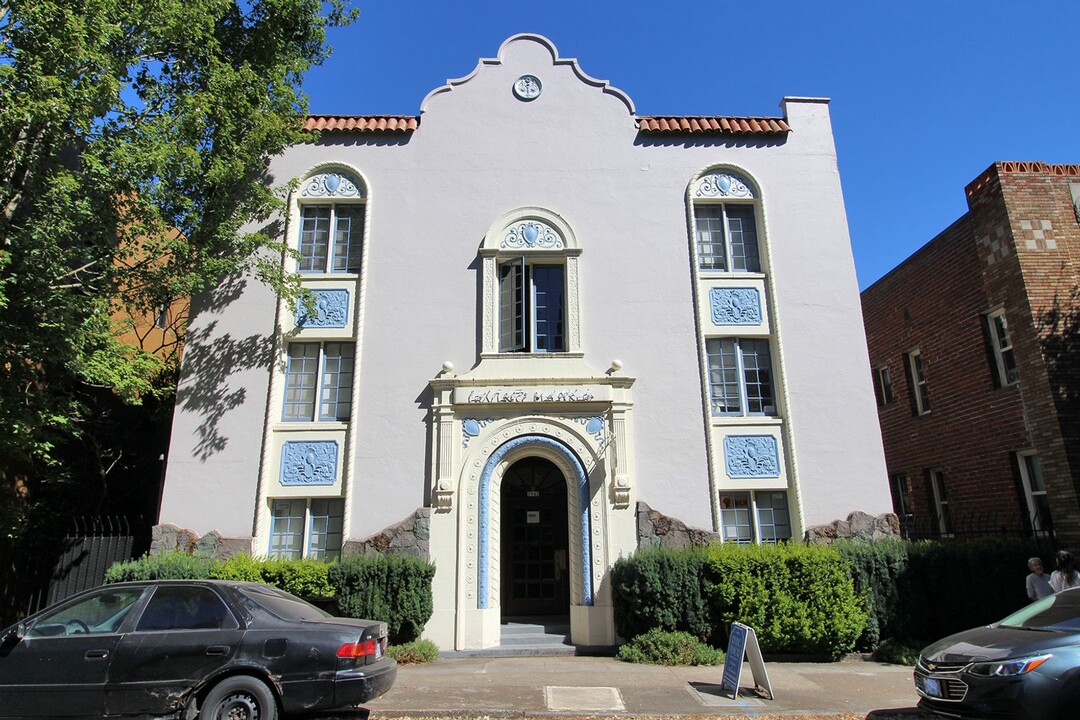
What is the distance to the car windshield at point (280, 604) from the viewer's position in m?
6.50

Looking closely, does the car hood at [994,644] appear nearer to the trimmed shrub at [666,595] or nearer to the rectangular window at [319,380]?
the trimmed shrub at [666,595]

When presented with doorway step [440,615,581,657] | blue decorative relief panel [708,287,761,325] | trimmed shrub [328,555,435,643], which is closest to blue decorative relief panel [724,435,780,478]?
blue decorative relief panel [708,287,761,325]

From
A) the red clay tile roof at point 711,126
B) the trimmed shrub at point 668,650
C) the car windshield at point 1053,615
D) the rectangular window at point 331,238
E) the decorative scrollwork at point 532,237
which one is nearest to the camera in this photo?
the car windshield at point 1053,615

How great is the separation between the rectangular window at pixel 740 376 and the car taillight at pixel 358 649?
8054 mm

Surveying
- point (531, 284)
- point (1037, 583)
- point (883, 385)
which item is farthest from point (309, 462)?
point (883, 385)

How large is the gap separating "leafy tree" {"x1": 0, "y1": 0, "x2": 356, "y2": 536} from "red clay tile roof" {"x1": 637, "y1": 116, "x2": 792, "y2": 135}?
261 inches

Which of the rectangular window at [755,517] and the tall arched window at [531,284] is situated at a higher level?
the tall arched window at [531,284]

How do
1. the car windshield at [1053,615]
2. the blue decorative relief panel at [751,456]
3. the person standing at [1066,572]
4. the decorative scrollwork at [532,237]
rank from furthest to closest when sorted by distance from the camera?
the decorative scrollwork at [532,237]
the blue decorative relief panel at [751,456]
the person standing at [1066,572]
the car windshield at [1053,615]

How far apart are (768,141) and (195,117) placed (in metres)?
11.0

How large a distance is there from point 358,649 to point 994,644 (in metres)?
5.70

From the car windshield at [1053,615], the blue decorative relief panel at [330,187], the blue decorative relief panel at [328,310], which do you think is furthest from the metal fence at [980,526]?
the blue decorative relief panel at [330,187]

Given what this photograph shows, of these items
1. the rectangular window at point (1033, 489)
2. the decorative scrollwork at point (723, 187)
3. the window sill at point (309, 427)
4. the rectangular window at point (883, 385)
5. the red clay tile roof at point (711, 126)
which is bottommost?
the rectangular window at point (1033, 489)

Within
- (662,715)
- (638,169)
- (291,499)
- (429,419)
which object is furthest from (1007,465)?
(291,499)

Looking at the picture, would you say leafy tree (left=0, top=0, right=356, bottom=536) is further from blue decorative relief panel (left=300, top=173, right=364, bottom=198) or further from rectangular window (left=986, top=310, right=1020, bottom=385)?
rectangular window (left=986, top=310, right=1020, bottom=385)
